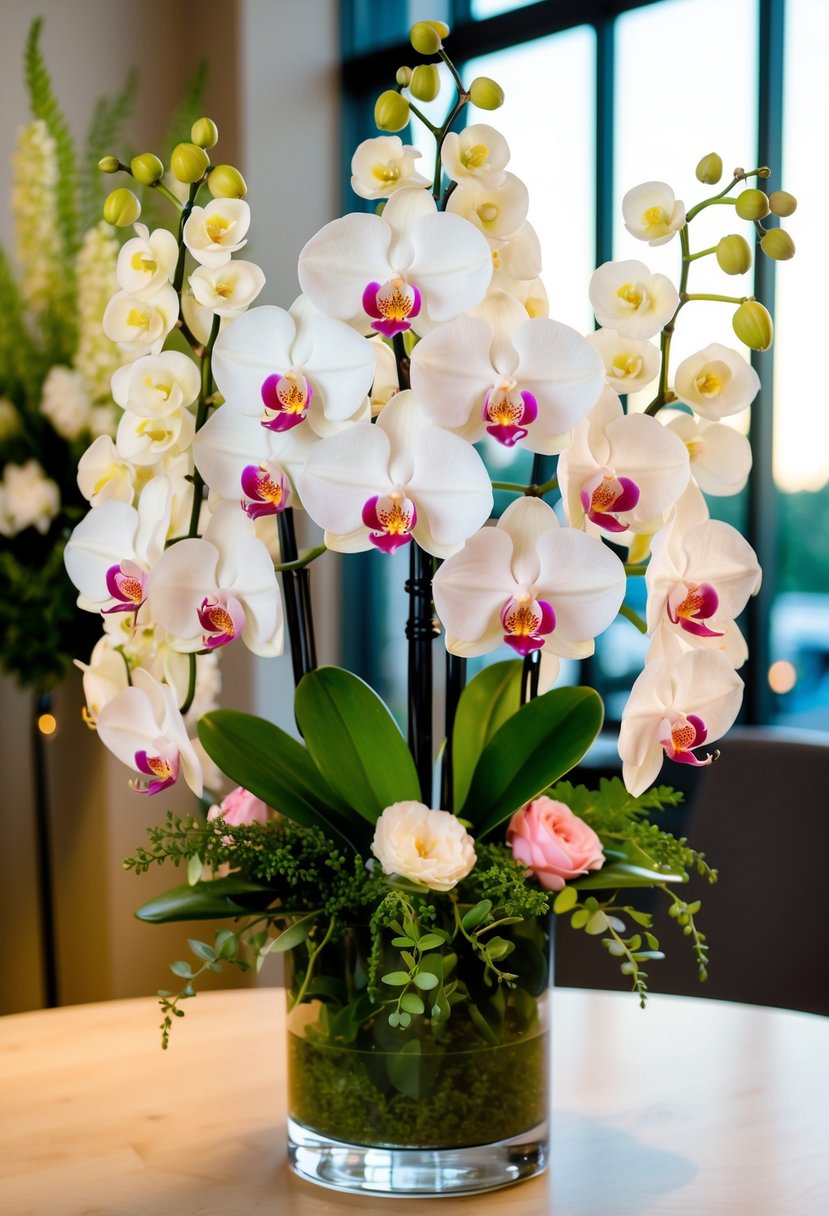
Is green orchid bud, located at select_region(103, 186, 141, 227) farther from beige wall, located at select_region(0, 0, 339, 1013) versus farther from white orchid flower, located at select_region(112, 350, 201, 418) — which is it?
beige wall, located at select_region(0, 0, 339, 1013)

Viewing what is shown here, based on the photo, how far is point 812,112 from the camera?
2.74 m

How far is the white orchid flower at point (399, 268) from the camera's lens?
0.79 metres

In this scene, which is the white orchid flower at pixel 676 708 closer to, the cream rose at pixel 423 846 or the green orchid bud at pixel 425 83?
the cream rose at pixel 423 846

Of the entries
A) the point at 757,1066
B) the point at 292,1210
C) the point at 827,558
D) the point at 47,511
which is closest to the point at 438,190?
the point at 292,1210

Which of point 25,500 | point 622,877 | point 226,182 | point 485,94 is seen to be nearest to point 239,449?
point 226,182

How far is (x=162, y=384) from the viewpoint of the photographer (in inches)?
34.4

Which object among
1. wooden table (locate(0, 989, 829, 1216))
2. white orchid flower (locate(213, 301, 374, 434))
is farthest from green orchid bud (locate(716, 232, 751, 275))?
wooden table (locate(0, 989, 829, 1216))

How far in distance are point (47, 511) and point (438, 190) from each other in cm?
189

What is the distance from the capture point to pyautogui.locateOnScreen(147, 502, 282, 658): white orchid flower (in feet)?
2.79

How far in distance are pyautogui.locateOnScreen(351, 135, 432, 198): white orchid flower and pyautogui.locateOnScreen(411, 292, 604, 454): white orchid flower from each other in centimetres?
13

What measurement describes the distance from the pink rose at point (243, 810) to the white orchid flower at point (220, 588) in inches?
5.3

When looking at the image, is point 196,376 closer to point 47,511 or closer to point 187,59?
point 47,511

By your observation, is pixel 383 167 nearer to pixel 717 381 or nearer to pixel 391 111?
pixel 391 111

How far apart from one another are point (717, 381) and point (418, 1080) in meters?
0.50
